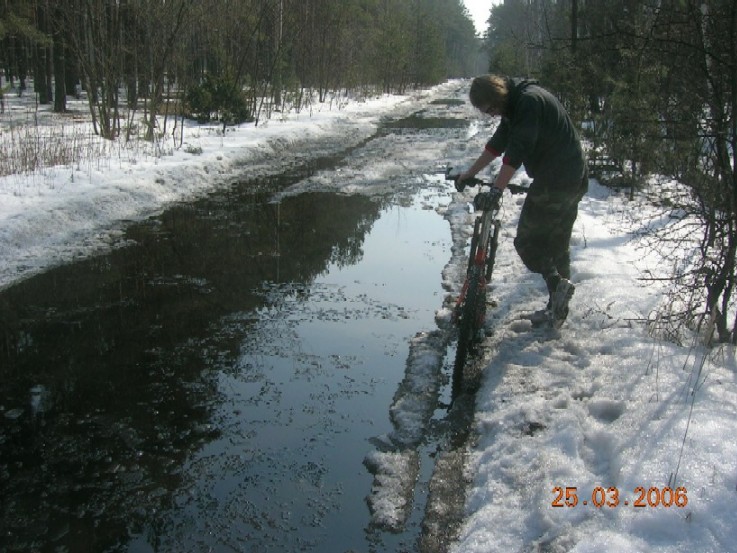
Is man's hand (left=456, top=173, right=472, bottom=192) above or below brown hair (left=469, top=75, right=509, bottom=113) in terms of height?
below

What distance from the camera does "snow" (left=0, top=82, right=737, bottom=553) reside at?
2.62 metres

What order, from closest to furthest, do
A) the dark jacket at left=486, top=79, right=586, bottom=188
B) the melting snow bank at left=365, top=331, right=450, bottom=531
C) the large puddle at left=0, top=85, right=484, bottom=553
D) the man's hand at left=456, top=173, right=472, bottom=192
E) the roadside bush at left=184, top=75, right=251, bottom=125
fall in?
1. the large puddle at left=0, top=85, right=484, bottom=553
2. the melting snow bank at left=365, top=331, right=450, bottom=531
3. the dark jacket at left=486, top=79, right=586, bottom=188
4. the man's hand at left=456, top=173, right=472, bottom=192
5. the roadside bush at left=184, top=75, right=251, bottom=125

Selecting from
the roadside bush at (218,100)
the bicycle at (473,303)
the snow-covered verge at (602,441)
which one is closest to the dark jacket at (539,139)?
the bicycle at (473,303)

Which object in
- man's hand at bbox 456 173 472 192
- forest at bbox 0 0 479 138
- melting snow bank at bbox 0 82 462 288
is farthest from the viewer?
forest at bbox 0 0 479 138

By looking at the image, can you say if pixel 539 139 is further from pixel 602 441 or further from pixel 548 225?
pixel 602 441

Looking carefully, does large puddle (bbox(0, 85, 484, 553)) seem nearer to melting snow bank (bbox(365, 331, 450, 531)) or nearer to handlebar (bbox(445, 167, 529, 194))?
melting snow bank (bbox(365, 331, 450, 531))

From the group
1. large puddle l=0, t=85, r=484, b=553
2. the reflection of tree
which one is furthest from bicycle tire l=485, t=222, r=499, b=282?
the reflection of tree

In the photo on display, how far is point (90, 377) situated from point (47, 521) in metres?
1.49

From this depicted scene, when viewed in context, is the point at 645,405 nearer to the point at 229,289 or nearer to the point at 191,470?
the point at 191,470

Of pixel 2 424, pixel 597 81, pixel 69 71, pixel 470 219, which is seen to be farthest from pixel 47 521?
pixel 69 71

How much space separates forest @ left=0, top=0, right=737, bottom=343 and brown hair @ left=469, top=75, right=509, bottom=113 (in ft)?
2.16

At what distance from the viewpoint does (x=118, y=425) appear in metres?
3.62
